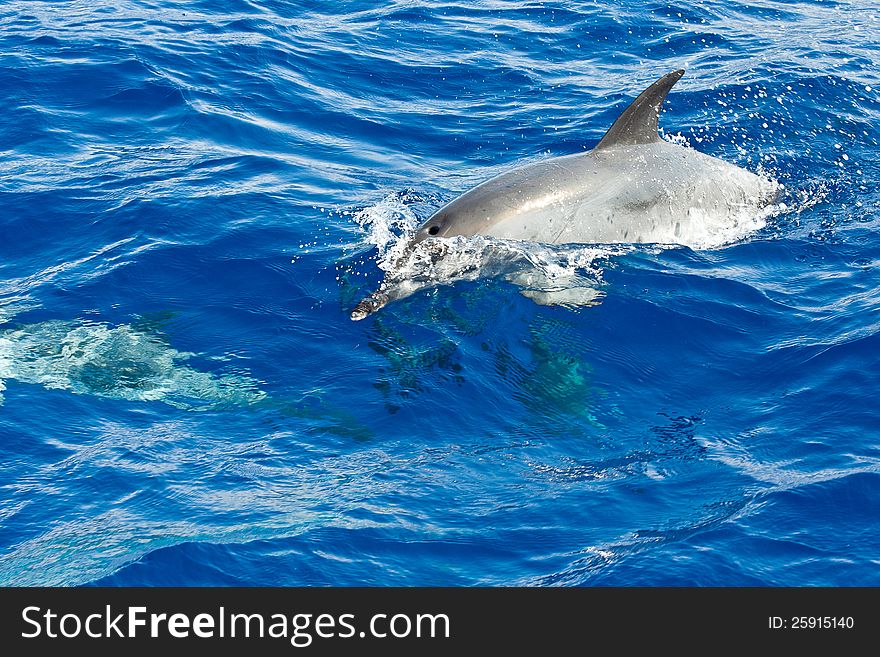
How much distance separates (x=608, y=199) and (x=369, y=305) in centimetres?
346

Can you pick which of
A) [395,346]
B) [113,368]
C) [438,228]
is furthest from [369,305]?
[113,368]

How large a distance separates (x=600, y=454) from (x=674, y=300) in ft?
11.5

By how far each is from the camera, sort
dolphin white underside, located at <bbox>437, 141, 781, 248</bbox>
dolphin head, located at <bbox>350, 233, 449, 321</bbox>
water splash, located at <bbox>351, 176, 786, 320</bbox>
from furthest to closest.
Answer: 1. dolphin white underside, located at <bbox>437, 141, 781, 248</bbox>
2. water splash, located at <bbox>351, 176, 786, 320</bbox>
3. dolphin head, located at <bbox>350, 233, 449, 321</bbox>

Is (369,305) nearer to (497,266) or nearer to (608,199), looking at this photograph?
(497,266)

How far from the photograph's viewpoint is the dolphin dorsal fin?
13477 mm

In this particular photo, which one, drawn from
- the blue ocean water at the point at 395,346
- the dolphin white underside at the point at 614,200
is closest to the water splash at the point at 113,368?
the blue ocean water at the point at 395,346

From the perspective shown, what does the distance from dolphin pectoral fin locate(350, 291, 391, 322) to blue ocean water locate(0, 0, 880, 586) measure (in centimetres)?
13

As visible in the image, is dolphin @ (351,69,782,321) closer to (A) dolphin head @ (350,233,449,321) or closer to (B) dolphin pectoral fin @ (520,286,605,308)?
(A) dolphin head @ (350,233,449,321)

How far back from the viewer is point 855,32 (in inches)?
898

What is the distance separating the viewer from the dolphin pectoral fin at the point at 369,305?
11.6m

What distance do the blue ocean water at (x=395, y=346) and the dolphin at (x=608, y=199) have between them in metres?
0.38

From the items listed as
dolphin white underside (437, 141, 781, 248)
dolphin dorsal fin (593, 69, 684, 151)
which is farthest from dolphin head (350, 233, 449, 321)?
dolphin dorsal fin (593, 69, 684, 151)
